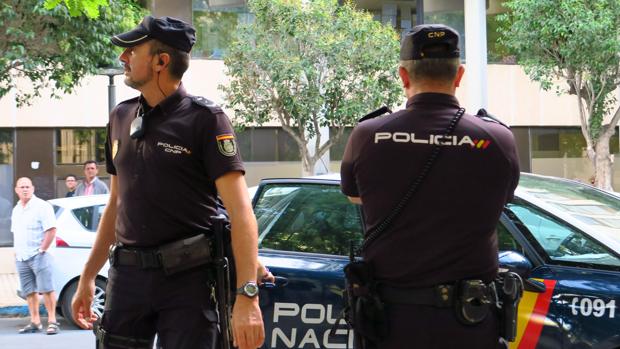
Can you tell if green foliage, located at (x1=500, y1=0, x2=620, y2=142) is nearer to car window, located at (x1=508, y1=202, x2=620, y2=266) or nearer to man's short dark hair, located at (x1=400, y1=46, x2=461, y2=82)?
car window, located at (x1=508, y1=202, x2=620, y2=266)

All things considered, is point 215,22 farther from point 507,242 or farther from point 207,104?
point 207,104

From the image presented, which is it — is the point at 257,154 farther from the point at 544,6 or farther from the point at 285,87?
the point at 544,6

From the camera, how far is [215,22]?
852 inches

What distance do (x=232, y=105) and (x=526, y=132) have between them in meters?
8.67

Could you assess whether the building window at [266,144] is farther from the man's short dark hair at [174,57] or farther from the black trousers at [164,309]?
the black trousers at [164,309]

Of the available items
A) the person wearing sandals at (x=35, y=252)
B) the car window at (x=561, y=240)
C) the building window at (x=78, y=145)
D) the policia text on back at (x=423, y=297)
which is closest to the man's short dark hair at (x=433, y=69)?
the policia text on back at (x=423, y=297)

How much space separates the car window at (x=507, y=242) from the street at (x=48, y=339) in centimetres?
555

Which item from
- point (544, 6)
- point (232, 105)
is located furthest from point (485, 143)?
point (544, 6)

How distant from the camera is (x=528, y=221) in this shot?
16.1ft

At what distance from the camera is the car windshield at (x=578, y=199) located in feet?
16.5

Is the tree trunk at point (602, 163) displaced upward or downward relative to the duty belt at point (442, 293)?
upward

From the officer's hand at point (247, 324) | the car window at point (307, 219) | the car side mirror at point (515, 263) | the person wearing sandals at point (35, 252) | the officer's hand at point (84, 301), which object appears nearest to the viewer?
the officer's hand at point (247, 324)

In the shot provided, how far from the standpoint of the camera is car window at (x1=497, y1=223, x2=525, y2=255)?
4.80 m

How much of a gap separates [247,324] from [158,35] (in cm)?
114
